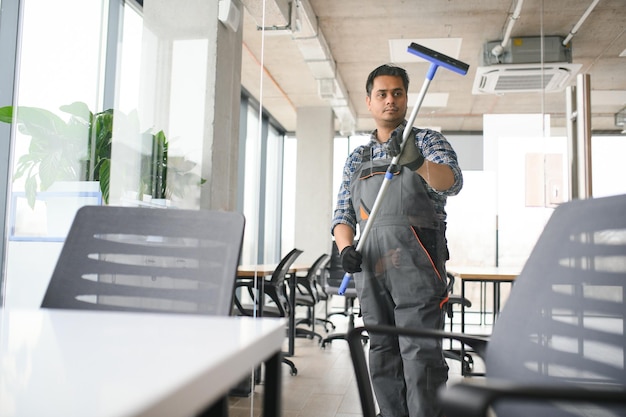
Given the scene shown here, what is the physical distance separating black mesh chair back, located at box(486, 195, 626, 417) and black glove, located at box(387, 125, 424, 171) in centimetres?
101

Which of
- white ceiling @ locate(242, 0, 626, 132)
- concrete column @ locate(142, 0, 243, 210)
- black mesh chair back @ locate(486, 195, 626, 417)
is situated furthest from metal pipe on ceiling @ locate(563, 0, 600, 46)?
black mesh chair back @ locate(486, 195, 626, 417)

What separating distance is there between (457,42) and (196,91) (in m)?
1.46

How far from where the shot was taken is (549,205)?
291 centimetres

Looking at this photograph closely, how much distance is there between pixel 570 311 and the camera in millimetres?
931

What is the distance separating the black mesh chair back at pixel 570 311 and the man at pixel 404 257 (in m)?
0.90

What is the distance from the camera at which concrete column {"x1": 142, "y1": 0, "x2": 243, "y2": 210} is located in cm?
283

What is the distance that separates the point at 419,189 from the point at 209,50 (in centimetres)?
155

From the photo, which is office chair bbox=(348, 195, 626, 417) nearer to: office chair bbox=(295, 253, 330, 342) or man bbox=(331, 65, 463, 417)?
man bbox=(331, 65, 463, 417)

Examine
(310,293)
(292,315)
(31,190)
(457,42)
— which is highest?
(457,42)

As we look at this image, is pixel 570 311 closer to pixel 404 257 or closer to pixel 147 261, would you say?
pixel 147 261

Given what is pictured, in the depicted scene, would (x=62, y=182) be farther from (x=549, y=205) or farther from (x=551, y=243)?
(x=549, y=205)

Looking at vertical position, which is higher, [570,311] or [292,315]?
[570,311]

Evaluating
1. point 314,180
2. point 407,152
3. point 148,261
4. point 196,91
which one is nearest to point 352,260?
point 407,152

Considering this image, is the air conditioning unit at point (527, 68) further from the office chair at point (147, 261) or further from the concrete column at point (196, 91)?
the office chair at point (147, 261)
